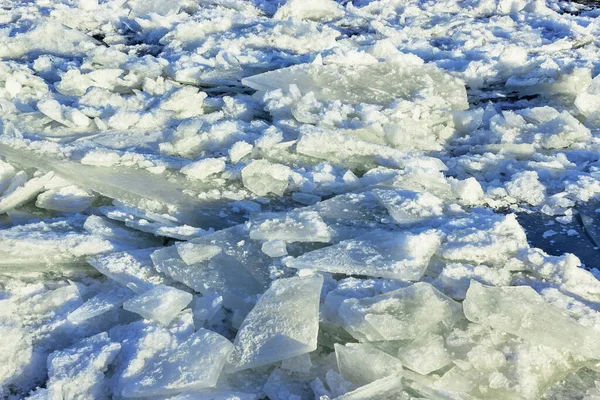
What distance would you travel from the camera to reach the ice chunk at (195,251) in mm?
2000

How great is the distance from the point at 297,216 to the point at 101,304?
660mm

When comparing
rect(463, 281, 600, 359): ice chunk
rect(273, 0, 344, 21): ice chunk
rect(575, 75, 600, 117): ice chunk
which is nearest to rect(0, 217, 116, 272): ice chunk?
rect(463, 281, 600, 359): ice chunk

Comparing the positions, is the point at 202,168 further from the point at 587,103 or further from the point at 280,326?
the point at 587,103

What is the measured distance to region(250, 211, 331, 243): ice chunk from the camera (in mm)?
2078

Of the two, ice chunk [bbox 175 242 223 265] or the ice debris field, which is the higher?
ice chunk [bbox 175 242 223 265]

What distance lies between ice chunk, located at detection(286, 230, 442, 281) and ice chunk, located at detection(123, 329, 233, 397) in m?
0.37

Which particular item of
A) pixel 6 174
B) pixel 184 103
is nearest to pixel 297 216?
pixel 6 174

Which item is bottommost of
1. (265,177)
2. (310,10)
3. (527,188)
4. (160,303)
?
(310,10)

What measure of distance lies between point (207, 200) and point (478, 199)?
0.98 meters

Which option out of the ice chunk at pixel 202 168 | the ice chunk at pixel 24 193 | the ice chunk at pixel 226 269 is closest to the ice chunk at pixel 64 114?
the ice chunk at pixel 24 193

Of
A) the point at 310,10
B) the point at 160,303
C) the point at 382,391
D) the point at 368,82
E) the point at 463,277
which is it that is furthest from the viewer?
the point at 310,10

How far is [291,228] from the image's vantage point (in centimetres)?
212

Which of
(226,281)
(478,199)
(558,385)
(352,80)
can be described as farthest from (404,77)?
(558,385)

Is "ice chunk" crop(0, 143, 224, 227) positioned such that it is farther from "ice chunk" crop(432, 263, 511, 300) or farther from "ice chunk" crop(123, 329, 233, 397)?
"ice chunk" crop(432, 263, 511, 300)
